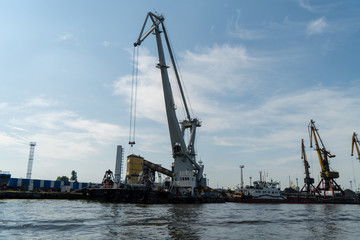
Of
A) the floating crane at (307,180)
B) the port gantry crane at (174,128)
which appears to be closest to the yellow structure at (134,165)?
the port gantry crane at (174,128)

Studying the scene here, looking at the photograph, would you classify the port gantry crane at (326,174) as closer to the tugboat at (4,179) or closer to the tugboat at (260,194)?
the tugboat at (260,194)

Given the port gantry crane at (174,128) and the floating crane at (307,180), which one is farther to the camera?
the floating crane at (307,180)

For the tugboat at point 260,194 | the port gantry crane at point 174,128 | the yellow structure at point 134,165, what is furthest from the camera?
the yellow structure at point 134,165

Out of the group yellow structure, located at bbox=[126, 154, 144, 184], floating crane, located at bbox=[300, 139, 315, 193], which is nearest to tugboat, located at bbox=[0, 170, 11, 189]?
yellow structure, located at bbox=[126, 154, 144, 184]

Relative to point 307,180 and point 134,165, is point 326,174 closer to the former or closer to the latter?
point 307,180

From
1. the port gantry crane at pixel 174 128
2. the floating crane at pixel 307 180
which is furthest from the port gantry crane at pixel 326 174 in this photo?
the port gantry crane at pixel 174 128

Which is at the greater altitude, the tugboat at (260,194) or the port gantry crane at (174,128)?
the port gantry crane at (174,128)

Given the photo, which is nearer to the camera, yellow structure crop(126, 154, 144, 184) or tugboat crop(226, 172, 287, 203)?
tugboat crop(226, 172, 287, 203)

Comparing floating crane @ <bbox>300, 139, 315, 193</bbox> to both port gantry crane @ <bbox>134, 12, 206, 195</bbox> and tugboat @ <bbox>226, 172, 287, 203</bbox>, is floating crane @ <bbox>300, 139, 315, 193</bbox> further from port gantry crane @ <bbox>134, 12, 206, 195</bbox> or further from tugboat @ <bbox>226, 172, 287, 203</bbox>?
port gantry crane @ <bbox>134, 12, 206, 195</bbox>

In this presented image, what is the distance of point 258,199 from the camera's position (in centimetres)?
7594

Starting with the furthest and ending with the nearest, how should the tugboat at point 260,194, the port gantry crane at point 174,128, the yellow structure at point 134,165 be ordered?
the yellow structure at point 134,165 → the tugboat at point 260,194 → the port gantry crane at point 174,128

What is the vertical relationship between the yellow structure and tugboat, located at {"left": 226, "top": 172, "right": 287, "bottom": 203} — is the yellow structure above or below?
above

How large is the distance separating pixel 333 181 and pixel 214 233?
89564mm

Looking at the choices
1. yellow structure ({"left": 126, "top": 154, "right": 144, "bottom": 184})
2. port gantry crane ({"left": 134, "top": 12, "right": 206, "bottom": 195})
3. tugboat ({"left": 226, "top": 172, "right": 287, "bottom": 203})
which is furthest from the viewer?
yellow structure ({"left": 126, "top": 154, "right": 144, "bottom": 184})
